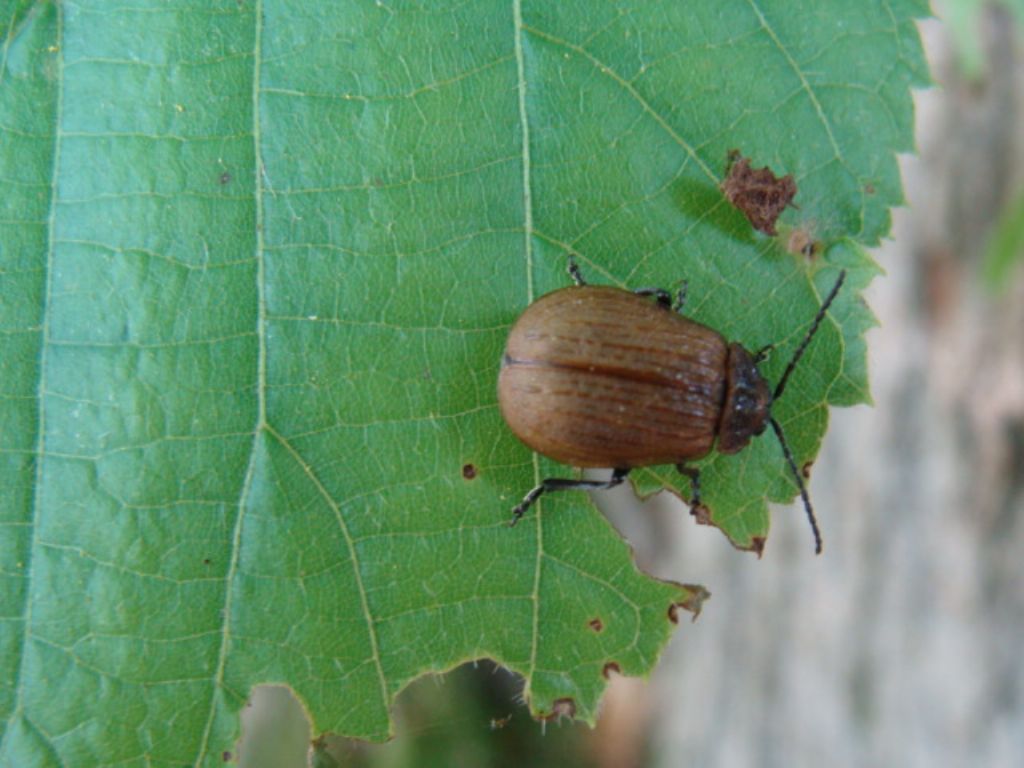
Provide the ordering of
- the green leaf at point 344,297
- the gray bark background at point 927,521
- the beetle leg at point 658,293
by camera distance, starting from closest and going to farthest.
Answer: the green leaf at point 344,297 → the beetle leg at point 658,293 → the gray bark background at point 927,521

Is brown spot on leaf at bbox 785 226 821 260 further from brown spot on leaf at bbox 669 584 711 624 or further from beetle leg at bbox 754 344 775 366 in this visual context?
brown spot on leaf at bbox 669 584 711 624

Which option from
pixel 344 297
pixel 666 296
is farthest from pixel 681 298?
pixel 344 297

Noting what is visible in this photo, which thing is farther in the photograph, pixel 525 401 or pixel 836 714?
pixel 836 714

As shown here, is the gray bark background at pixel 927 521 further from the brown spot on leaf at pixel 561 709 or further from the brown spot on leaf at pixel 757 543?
the brown spot on leaf at pixel 561 709

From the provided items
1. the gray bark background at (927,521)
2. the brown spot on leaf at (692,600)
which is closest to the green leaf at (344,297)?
the brown spot on leaf at (692,600)

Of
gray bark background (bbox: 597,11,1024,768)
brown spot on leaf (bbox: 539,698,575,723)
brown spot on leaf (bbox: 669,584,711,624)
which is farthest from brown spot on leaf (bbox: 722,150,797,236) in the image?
gray bark background (bbox: 597,11,1024,768)

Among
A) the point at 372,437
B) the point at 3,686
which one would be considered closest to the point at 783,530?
the point at 372,437

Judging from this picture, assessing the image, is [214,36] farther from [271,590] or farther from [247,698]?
[247,698]
